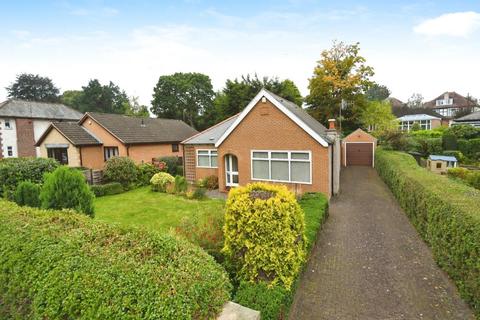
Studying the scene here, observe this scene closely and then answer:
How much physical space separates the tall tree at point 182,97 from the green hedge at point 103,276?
48.3 meters

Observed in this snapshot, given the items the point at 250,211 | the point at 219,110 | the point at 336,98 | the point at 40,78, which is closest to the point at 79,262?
the point at 250,211

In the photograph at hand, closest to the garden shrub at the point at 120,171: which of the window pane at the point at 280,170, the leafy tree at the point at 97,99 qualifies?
the window pane at the point at 280,170

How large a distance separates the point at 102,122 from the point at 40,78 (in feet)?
185

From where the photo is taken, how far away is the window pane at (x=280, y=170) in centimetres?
1498

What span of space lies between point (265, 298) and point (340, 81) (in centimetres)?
3018

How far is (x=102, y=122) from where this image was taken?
2369 cm

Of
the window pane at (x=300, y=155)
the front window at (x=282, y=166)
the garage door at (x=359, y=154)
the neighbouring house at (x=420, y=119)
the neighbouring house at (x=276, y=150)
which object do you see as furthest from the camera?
the neighbouring house at (x=420, y=119)

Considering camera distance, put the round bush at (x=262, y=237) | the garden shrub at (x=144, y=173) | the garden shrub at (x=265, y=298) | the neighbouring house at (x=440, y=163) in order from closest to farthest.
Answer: the garden shrub at (x=265, y=298)
the round bush at (x=262, y=237)
the neighbouring house at (x=440, y=163)
the garden shrub at (x=144, y=173)

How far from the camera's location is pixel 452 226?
6234 mm

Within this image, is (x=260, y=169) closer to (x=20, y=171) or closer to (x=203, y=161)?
(x=203, y=161)

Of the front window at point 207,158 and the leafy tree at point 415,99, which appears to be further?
the leafy tree at point 415,99

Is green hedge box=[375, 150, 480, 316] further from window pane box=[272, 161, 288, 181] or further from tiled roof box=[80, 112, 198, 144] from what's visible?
tiled roof box=[80, 112, 198, 144]

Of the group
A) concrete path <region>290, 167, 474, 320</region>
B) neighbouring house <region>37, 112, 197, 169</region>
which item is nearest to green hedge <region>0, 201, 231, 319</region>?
concrete path <region>290, 167, 474, 320</region>

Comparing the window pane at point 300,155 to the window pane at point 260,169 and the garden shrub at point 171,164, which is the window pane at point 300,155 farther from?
the garden shrub at point 171,164
